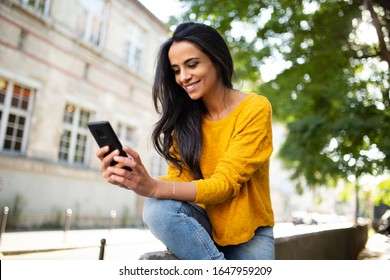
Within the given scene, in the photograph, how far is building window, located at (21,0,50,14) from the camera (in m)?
6.92

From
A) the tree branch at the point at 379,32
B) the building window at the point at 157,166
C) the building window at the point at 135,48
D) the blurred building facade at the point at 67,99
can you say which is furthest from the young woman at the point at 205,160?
the building window at the point at 135,48

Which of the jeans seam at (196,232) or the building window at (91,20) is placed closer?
the jeans seam at (196,232)

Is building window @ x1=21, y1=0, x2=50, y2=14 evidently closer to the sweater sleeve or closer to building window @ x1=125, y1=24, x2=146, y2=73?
building window @ x1=125, y1=24, x2=146, y2=73

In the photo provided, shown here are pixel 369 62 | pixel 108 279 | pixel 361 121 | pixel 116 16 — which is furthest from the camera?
pixel 116 16

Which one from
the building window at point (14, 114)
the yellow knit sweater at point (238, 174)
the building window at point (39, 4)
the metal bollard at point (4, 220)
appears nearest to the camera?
the yellow knit sweater at point (238, 174)

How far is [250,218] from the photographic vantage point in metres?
Result: 1.21

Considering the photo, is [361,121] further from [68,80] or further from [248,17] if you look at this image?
[68,80]

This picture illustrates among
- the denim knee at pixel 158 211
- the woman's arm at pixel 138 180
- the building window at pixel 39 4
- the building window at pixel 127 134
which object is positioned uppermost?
the building window at pixel 39 4

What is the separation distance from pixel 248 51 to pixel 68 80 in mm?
4757

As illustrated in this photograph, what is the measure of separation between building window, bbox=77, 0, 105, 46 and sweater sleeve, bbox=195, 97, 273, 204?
7735mm

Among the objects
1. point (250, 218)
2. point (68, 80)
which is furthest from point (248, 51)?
point (68, 80)

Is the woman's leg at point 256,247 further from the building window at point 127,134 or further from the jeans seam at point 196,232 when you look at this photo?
the building window at point 127,134

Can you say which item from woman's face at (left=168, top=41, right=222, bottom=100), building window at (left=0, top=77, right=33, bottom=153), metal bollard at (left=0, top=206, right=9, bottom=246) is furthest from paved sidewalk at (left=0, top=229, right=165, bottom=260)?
woman's face at (left=168, top=41, right=222, bottom=100)

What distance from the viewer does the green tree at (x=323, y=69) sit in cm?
355
